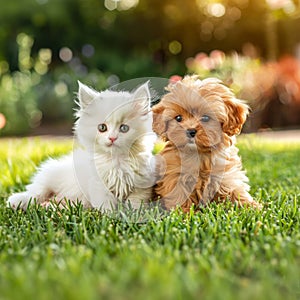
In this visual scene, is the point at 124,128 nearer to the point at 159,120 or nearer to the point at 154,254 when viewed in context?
the point at 159,120

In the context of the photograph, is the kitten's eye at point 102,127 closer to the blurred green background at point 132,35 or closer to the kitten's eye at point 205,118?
the kitten's eye at point 205,118

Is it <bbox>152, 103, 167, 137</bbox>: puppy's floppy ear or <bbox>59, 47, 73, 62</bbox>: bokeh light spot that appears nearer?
<bbox>152, 103, 167, 137</bbox>: puppy's floppy ear

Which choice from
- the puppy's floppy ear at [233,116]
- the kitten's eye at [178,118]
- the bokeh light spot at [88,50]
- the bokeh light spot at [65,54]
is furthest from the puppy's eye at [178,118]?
the bokeh light spot at [65,54]

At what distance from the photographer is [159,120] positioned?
9.93ft

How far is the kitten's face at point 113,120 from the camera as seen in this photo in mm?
2947

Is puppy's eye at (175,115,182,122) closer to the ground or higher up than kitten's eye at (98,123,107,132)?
higher up

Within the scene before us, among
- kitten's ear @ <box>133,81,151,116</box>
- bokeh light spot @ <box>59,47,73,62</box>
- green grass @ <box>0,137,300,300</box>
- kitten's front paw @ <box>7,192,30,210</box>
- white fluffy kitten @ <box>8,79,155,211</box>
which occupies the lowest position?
kitten's front paw @ <box>7,192,30,210</box>

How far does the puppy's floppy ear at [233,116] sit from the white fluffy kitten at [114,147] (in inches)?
17.4

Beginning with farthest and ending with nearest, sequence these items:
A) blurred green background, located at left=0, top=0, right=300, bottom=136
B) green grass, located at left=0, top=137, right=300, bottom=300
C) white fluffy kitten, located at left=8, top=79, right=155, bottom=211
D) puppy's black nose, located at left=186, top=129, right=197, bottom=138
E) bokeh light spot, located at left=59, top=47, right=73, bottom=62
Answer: bokeh light spot, located at left=59, top=47, right=73, bottom=62 < blurred green background, located at left=0, top=0, right=300, bottom=136 < white fluffy kitten, located at left=8, top=79, right=155, bottom=211 < puppy's black nose, located at left=186, top=129, right=197, bottom=138 < green grass, located at left=0, top=137, right=300, bottom=300

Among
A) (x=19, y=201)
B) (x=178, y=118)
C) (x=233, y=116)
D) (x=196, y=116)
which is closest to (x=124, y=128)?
(x=178, y=118)

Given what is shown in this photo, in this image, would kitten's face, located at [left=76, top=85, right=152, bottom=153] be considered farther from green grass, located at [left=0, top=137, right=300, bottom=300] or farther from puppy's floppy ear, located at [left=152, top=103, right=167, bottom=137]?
green grass, located at [left=0, top=137, right=300, bottom=300]

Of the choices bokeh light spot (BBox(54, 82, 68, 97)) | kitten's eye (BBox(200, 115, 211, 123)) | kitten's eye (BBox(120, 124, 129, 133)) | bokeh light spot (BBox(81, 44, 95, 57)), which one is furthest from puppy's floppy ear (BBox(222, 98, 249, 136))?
bokeh light spot (BBox(81, 44, 95, 57))

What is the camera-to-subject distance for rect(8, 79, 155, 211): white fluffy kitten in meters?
2.96

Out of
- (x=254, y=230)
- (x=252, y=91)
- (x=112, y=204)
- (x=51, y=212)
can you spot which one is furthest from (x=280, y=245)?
(x=252, y=91)
